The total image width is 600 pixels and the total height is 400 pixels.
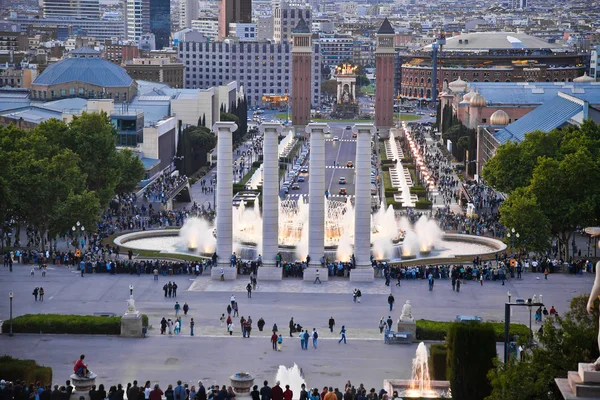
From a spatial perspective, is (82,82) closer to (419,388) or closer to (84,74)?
(84,74)

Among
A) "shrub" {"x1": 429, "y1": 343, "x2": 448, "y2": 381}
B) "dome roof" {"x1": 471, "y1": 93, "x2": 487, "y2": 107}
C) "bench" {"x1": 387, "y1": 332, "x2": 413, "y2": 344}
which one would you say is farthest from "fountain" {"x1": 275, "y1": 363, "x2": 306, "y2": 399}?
"dome roof" {"x1": 471, "y1": 93, "x2": 487, "y2": 107}

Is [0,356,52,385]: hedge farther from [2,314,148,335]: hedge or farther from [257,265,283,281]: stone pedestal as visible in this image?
[257,265,283,281]: stone pedestal

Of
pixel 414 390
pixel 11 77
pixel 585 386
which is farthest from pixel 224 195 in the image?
pixel 11 77

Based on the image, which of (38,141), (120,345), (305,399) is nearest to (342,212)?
(38,141)

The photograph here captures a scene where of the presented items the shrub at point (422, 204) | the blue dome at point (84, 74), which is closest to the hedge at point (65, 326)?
the shrub at point (422, 204)

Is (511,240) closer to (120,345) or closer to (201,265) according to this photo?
(201,265)

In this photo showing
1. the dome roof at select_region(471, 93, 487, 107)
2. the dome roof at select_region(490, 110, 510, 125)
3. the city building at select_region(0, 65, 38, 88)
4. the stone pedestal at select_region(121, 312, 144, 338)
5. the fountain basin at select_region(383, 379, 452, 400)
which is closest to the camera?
the fountain basin at select_region(383, 379, 452, 400)
